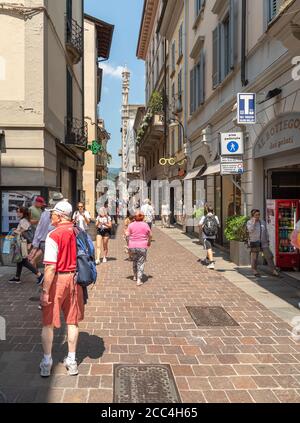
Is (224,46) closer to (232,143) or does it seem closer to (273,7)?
(232,143)

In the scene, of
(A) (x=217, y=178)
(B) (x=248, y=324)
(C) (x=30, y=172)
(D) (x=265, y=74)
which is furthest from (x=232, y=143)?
(B) (x=248, y=324)

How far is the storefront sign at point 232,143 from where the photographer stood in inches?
492

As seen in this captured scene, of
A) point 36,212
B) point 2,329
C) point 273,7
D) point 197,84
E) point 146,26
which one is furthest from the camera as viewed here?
point 146,26

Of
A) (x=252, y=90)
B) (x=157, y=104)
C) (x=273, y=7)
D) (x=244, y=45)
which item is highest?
(x=157, y=104)

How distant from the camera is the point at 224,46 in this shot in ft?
49.3

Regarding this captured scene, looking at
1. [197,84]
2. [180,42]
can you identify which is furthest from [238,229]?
[180,42]

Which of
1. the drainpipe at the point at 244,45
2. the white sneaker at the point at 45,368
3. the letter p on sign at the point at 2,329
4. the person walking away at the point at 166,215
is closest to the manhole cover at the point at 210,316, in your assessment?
the white sneaker at the point at 45,368

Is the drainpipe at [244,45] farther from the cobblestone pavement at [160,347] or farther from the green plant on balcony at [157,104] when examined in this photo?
the green plant on balcony at [157,104]

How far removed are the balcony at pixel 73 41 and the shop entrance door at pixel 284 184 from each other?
9.78 metres

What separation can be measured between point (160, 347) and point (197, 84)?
16975 millimetres

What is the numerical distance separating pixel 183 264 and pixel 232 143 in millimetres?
3732

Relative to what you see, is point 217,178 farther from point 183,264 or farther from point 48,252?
point 48,252

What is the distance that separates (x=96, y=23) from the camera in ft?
107

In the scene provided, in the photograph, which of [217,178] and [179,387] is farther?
[217,178]
